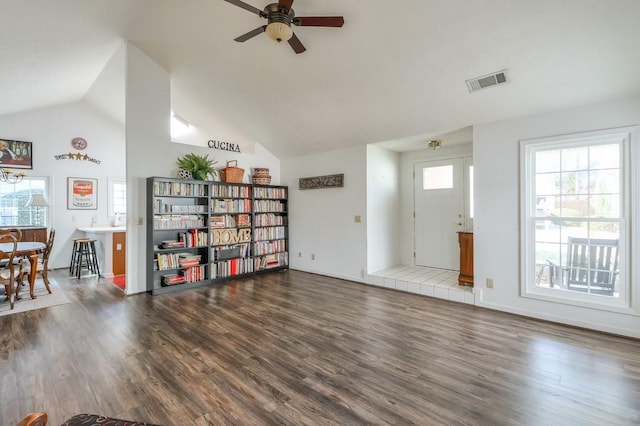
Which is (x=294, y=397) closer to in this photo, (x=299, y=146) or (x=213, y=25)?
(x=213, y=25)

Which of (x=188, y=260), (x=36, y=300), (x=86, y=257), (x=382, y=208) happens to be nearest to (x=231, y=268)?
(x=188, y=260)

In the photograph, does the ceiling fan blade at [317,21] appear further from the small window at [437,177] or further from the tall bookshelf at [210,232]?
the small window at [437,177]

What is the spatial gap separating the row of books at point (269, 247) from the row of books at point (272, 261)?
0.28ft

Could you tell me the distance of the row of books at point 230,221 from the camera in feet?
17.5

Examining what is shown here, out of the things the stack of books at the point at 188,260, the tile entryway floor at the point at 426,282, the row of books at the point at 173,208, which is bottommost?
the tile entryway floor at the point at 426,282

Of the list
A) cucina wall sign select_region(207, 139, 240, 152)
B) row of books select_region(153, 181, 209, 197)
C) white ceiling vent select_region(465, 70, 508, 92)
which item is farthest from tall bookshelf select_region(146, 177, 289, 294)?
white ceiling vent select_region(465, 70, 508, 92)

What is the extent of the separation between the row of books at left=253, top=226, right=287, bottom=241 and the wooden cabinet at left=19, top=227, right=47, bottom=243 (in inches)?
175

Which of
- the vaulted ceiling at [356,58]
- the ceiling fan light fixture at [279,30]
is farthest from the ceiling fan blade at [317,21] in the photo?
the vaulted ceiling at [356,58]

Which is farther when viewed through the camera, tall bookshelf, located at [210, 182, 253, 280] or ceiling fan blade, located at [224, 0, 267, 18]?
tall bookshelf, located at [210, 182, 253, 280]

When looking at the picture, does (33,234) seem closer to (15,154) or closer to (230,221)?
(15,154)

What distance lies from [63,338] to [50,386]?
40.5 inches

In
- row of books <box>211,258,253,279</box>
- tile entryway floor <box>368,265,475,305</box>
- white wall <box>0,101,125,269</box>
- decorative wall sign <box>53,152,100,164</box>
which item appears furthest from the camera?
decorative wall sign <box>53,152,100,164</box>

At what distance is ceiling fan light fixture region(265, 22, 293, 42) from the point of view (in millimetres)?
2502

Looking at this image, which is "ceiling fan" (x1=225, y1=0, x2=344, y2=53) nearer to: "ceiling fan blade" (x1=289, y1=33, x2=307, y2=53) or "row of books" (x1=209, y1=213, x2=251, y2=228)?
"ceiling fan blade" (x1=289, y1=33, x2=307, y2=53)
